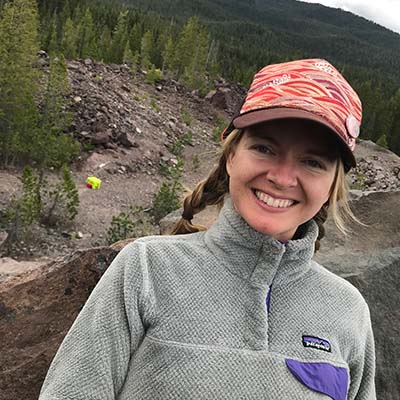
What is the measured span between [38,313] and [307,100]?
7.25ft

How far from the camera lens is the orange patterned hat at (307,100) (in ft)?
5.45

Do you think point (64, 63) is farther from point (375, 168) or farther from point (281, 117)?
point (281, 117)

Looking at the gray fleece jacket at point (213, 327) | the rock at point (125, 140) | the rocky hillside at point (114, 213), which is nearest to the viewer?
the gray fleece jacket at point (213, 327)

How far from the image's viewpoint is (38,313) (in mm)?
3139

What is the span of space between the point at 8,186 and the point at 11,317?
10349 mm

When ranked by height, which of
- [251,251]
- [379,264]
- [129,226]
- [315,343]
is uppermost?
[251,251]

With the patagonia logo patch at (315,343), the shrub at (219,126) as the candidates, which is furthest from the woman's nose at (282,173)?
the shrub at (219,126)

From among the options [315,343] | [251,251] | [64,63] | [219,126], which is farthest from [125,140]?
[315,343]

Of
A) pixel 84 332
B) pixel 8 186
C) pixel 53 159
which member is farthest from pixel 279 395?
pixel 53 159

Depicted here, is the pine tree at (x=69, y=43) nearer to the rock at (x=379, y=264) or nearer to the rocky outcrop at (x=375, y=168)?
the rocky outcrop at (x=375, y=168)

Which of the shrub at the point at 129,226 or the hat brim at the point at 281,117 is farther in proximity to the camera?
the shrub at the point at 129,226

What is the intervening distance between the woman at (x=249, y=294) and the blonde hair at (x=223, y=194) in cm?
2

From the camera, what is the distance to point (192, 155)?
19812mm

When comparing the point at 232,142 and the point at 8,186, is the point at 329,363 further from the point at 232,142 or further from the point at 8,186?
the point at 8,186
